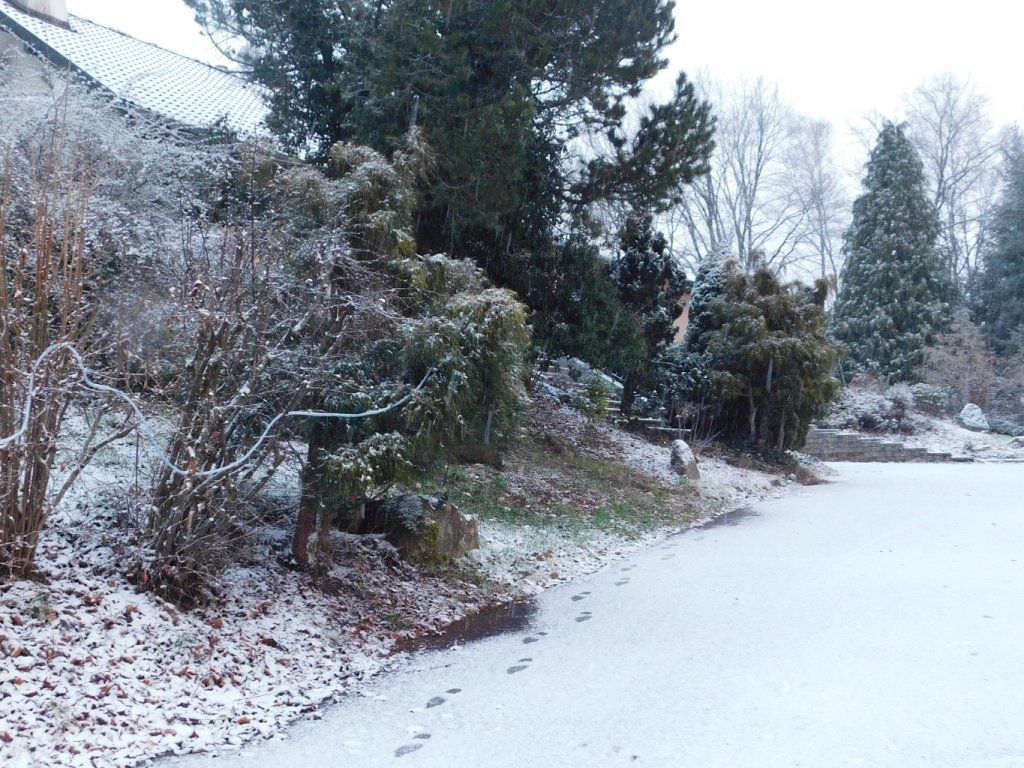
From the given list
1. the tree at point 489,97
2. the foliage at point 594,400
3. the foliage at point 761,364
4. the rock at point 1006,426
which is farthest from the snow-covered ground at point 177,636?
the rock at point 1006,426

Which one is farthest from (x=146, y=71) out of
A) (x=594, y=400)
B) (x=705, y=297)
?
(x=705, y=297)

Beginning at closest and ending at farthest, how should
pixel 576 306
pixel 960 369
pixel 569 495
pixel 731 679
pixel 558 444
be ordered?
pixel 731 679
pixel 569 495
pixel 576 306
pixel 558 444
pixel 960 369

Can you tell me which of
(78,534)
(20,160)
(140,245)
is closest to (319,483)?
(78,534)

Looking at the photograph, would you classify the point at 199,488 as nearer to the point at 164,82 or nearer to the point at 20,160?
the point at 20,160

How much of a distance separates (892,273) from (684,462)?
65.2 ft

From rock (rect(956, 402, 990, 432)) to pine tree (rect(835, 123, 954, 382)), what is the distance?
2.35 meters

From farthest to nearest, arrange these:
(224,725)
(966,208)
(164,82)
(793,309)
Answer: (966,208)
(793,309)
(164,82)
(224,725)

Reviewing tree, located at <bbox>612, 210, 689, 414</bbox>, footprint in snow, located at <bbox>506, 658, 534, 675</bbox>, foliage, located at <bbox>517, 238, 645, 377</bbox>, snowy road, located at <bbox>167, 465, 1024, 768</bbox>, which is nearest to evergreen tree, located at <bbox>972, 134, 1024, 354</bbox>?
tree, located at <bbox>612, 210, 689, 414</bbox>

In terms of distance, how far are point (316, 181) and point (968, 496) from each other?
11.9 meters

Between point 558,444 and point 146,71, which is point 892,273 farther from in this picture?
point 146,71

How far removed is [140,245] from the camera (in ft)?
20.4

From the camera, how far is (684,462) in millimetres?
13992

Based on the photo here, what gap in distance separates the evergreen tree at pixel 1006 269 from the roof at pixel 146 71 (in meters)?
30.1

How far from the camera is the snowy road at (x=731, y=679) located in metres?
3.72
